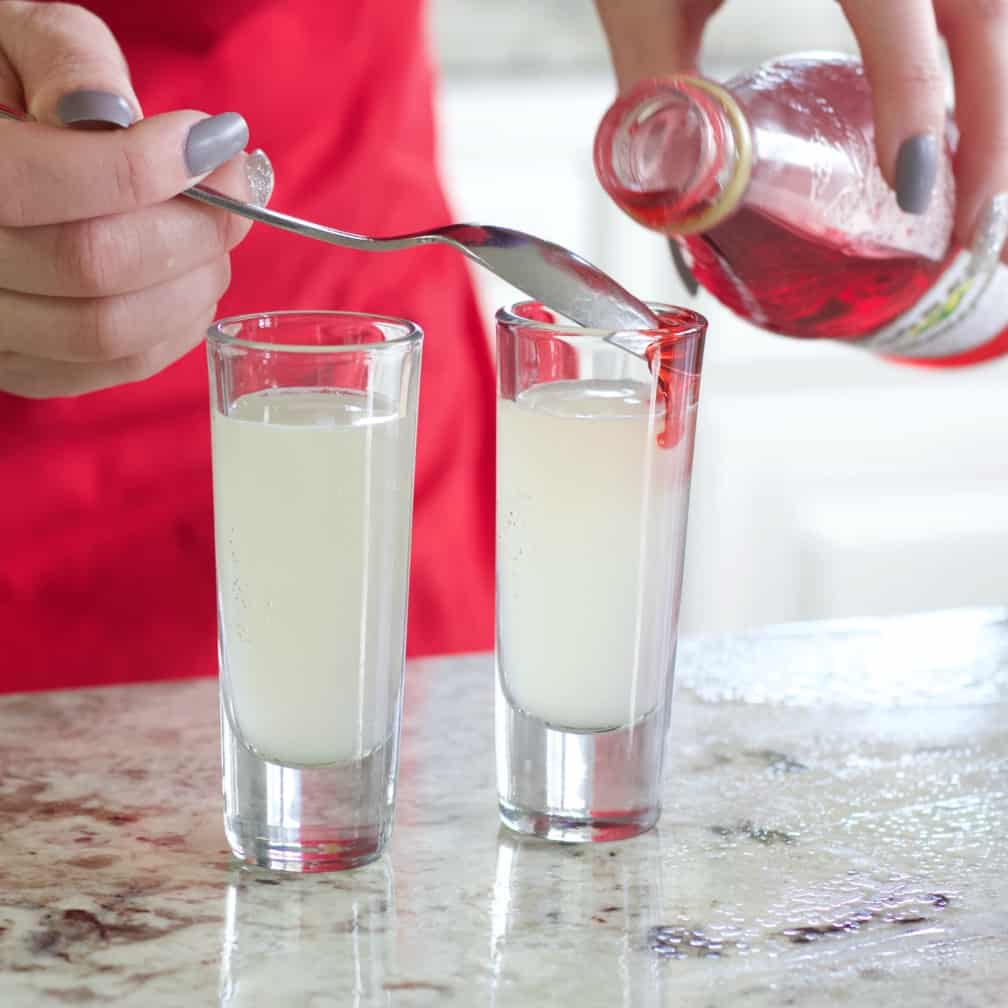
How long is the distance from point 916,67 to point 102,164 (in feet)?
1.36

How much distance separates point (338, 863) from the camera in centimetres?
73

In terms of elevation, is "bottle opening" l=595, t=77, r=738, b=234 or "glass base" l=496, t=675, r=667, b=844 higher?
"bottle opening" l=595, t=77, r=738, b=234

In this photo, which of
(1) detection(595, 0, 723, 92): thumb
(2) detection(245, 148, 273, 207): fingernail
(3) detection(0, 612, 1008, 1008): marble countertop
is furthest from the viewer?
(1) detection(595, 0, 723, 92): thumb

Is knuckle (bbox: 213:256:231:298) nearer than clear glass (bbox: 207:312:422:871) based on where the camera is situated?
No

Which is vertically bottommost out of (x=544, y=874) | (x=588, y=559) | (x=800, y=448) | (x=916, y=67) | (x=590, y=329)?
(x=800, y=448)

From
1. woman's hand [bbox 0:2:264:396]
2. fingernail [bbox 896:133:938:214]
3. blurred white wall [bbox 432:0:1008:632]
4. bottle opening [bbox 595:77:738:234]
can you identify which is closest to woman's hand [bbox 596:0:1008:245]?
fingernail [bbox 896:133:938:214]

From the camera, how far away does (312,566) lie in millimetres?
687

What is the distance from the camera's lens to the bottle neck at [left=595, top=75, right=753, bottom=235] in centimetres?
78

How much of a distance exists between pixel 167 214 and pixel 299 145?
0.53m

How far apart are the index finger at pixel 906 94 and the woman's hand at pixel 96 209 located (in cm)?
33

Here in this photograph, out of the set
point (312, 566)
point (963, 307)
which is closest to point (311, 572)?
point (312, 566)

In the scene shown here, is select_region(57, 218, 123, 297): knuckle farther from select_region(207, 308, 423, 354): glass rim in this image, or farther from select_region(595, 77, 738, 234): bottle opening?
select_region(595, 77, 738, 234): bottle opening

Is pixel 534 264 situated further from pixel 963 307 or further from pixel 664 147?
pixel 963 307

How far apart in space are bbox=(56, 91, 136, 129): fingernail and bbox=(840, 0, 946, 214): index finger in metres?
0.38
